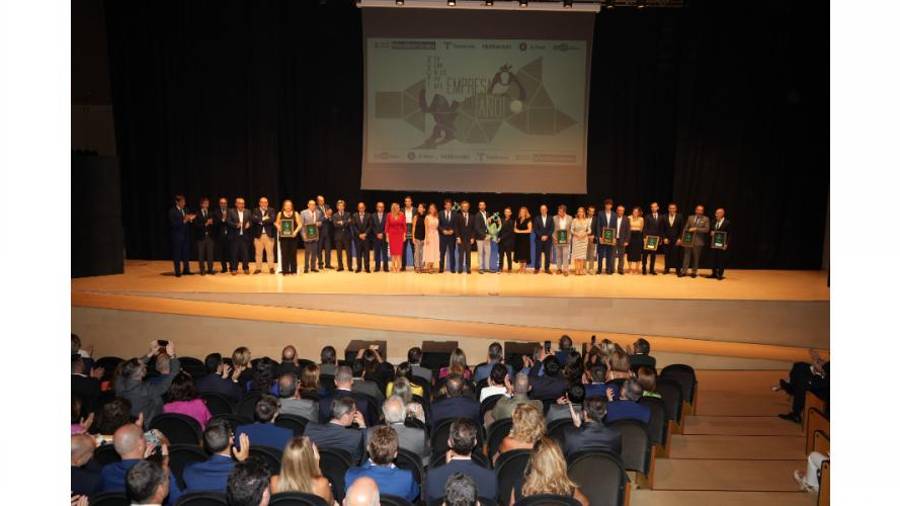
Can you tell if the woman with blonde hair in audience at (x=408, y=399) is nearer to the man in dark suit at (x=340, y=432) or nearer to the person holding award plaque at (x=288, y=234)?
the man in dark suit at (x=340, y=432)

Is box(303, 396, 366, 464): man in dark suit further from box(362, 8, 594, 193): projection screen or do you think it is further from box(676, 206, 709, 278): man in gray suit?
box(362, 8, 594, 193): projection screen

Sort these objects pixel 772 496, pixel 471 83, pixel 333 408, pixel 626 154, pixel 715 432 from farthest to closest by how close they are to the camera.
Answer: pixel 626 154 → pixel 471 83 → pixel 715 432 → pixel 772 496 → pixel 333 408

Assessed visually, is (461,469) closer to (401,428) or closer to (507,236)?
(401,428)

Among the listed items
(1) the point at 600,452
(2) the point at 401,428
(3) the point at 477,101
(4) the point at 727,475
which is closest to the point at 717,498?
(4) the point at 727,475

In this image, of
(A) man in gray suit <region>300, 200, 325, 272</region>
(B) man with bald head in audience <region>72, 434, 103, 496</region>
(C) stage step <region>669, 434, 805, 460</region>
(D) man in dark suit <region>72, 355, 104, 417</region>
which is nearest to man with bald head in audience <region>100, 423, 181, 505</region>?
(B) man with bald head in audience <region>72, 434, 103, 496</region>

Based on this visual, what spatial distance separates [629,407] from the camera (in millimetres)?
6867

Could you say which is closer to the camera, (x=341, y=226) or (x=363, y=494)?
(x=363, y=494)

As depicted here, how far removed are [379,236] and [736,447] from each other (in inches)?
347

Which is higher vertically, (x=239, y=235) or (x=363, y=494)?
(x=239, y=235)

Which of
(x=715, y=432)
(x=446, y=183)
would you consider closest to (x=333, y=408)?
(x=715, y=432)

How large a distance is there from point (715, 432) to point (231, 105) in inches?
523

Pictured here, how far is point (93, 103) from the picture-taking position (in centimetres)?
1848

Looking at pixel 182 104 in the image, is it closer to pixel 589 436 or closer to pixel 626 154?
pixel 626 154

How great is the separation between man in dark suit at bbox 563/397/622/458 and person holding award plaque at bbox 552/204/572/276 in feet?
30.3
